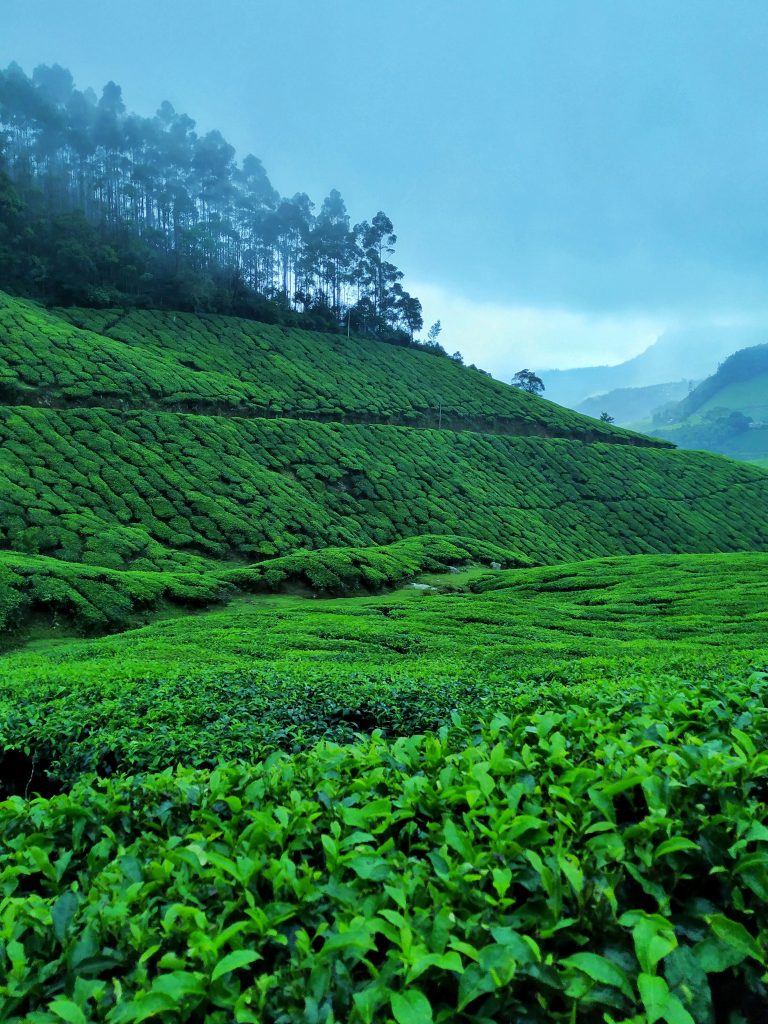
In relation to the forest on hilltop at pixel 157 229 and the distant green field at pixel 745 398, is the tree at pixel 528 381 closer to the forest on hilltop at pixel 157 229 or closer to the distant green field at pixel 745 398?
the forest on hilltop at pixel 157 229

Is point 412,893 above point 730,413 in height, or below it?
below

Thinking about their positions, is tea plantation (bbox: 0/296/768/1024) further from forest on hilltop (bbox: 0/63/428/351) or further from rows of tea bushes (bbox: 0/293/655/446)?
forest on hilltop (bbox: 0/63/428/351)

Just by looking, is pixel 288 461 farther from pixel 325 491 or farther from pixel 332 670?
pixel 332 670

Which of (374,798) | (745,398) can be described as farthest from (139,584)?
(745,398)

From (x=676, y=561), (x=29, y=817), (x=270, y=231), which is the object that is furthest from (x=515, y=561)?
(x=270, y=231)

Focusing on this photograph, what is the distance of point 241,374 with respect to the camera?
40.2 m

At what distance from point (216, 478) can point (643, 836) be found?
27.5 meters

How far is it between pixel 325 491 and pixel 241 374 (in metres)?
13.5

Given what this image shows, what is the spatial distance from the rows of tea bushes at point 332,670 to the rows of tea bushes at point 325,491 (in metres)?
7.62

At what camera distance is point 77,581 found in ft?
52.0

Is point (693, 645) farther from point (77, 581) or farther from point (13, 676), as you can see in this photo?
point (77, 581)

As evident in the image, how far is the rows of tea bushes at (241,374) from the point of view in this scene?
101 ft

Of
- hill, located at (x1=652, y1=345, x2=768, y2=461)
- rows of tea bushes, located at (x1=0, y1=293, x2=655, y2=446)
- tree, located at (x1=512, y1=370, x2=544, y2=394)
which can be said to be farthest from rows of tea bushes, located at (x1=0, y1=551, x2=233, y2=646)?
hill, located at (x1=652, y1=345, x2=768, y2=461)

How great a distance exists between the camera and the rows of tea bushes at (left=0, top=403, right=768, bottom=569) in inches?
899
